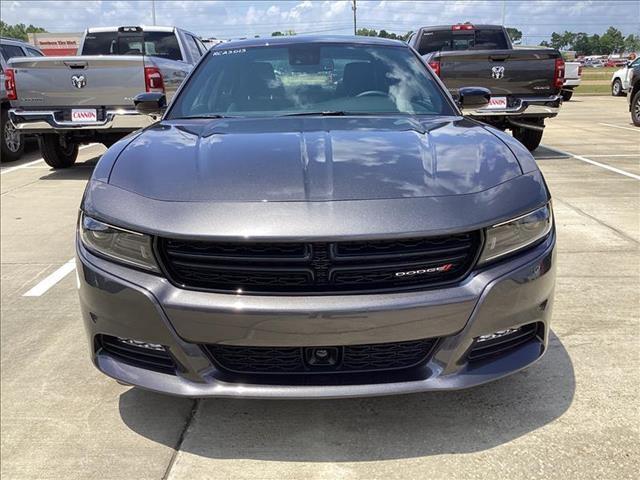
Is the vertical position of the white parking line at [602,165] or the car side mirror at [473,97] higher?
the car side mirror at [473,97]

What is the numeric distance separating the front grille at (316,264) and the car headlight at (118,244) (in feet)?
0.17

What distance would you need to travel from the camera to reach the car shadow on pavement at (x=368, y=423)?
7.82 feet

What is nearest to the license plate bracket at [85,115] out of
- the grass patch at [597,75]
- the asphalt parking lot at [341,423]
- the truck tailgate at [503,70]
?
the asphalt parking lot at [341,423]

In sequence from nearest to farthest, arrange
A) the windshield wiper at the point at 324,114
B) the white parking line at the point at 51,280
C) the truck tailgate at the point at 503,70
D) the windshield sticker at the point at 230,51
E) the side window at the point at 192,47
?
the windshield wiper at the point at 324,114 → the windshield sticker at the point at 230,51 → the white parking line at the point at 51,280 → the truck tailgate at the point at 503,70 → the side window at the point at 192,47

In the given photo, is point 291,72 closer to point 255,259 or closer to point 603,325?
point 255,259

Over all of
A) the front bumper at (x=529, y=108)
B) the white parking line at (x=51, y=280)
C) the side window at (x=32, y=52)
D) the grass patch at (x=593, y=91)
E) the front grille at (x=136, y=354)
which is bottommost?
the grass patch at (x=593, y=91)

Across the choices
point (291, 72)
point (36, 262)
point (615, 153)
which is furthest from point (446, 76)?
point (36, 262)

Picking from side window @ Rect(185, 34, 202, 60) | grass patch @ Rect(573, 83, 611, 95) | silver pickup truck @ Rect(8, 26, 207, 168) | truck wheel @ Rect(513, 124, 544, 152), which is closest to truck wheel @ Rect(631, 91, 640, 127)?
truck wheel @ Rect(513, 124, 544, 152)

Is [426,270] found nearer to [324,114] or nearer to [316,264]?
[316,264]

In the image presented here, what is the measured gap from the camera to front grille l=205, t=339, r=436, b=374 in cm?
221

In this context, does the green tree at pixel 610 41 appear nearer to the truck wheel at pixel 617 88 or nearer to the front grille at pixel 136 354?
the truck wheel at pixel 617 88

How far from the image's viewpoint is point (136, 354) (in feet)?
7.64

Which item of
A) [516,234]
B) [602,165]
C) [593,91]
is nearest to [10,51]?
[602,165]

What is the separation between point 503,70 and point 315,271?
7.59 m
